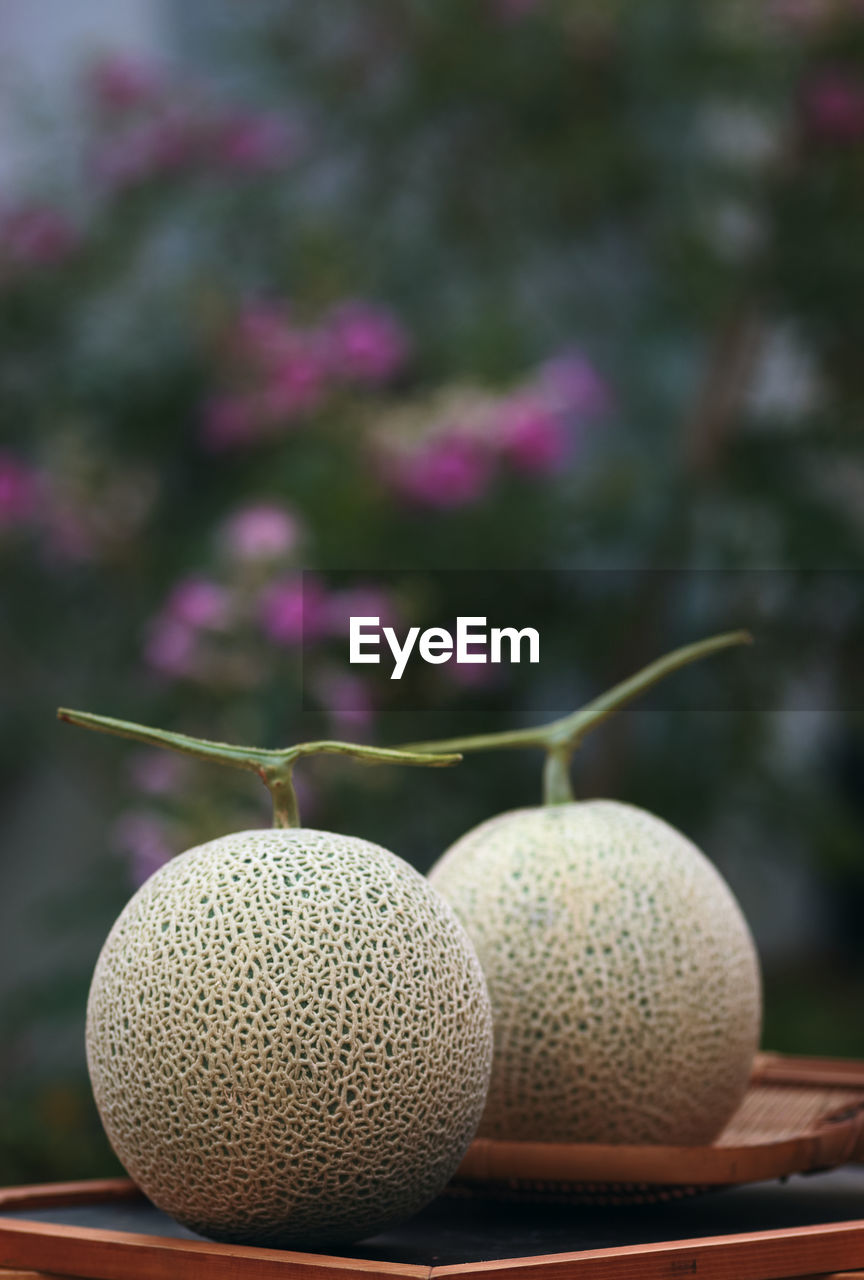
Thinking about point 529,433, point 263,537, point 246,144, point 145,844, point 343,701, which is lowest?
point 145,844

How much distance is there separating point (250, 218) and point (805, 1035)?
215 centimetres

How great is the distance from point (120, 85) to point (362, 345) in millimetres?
849

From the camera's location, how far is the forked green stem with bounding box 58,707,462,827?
0.71 metres

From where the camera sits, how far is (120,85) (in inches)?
Answer: 114

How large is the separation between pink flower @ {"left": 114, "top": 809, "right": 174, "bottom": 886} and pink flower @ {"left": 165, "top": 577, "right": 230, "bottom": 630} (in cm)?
28

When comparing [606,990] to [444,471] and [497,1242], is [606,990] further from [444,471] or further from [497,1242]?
[444,471]

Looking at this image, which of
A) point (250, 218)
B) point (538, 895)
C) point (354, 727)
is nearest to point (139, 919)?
point (538, 895)

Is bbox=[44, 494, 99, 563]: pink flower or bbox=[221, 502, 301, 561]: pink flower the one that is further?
bbox=[44, 494, 99, 563]: pink flower

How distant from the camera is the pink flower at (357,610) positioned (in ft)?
6.82

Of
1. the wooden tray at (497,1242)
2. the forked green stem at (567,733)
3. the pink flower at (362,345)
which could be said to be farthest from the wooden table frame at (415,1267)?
the pink flower at (362,345)

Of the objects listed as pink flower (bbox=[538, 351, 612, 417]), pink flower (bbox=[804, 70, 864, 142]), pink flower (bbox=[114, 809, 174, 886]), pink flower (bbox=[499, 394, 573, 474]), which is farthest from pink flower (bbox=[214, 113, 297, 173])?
pink flower (bbox=[114, 809, 174, 886])

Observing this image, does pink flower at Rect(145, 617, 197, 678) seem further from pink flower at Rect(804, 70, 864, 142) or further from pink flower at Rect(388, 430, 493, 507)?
pink flower at Rect(804, 70, 864, 142)

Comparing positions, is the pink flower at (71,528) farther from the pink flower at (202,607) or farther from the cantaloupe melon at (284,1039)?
the cantaloupe melon at (284,1039)

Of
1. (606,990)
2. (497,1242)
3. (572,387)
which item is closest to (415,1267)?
(497,1242)
